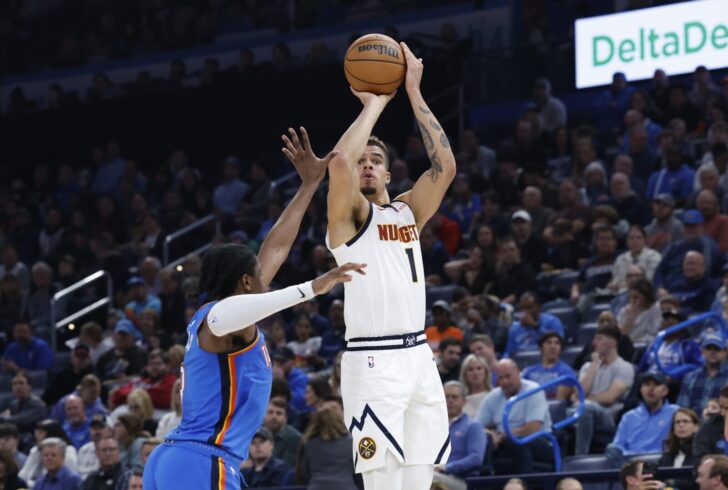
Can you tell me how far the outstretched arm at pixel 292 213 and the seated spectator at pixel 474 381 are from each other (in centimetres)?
525

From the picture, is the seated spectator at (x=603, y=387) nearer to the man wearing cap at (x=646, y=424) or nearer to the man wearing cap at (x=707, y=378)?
the man wearing cap at (x=646, y=424)

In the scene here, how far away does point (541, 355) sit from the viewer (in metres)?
13.4

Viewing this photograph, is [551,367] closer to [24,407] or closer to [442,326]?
[442,326]

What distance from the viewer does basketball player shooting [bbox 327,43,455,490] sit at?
24.6 ft

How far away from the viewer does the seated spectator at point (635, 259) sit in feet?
46.6

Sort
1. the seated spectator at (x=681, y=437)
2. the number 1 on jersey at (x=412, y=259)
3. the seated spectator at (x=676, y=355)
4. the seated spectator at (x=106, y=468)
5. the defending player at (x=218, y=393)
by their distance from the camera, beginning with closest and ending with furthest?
the defending player at (x=218, y=393) < the number 1 on jersey at (x=412, y=259) < the seated spectator at (x=681, y=437) < the seated spectator at (x=676, y=355) < the seated spectator at (x=106, y=468)

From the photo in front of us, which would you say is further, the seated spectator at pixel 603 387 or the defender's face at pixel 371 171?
the seated spectator at pixel 603 387

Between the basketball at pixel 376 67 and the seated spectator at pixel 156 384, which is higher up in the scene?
the basketball at pixel 376 67

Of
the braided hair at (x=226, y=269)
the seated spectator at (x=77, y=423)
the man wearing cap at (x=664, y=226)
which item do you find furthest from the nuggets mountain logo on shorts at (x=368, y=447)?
the seated spectator at (x=77, y=423)

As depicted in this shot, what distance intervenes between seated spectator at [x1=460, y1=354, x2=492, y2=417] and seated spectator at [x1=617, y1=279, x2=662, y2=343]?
1586 mm

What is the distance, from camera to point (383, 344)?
7.60 meters

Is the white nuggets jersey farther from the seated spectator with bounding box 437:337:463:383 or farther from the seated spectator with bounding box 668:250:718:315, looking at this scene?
the seated spectator with bounding box 668:250:718:315

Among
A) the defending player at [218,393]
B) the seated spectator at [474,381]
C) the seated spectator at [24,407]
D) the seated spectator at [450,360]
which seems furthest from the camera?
the seated spectator at [24,407]

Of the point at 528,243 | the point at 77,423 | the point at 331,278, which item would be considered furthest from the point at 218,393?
the point at 528,243
